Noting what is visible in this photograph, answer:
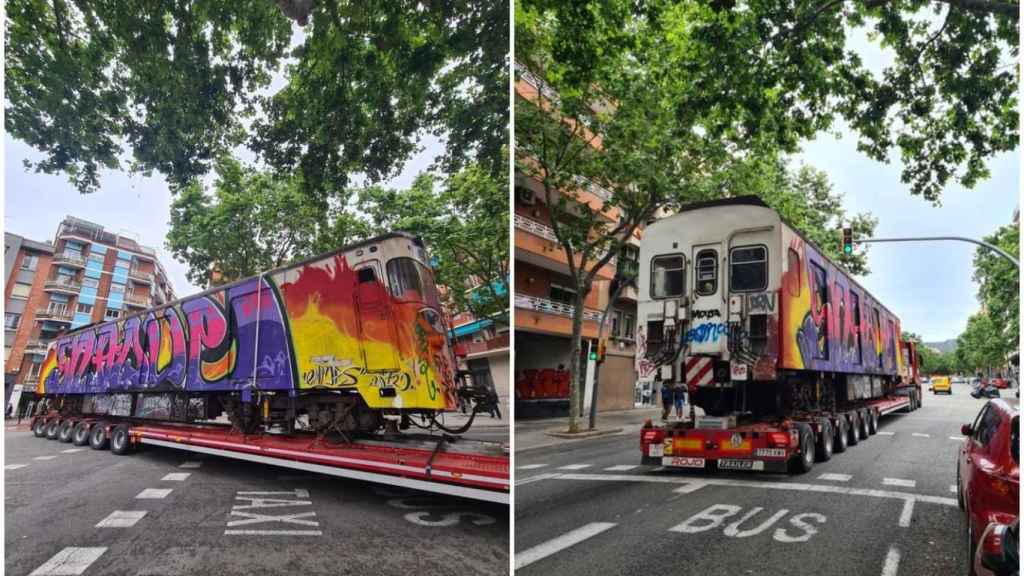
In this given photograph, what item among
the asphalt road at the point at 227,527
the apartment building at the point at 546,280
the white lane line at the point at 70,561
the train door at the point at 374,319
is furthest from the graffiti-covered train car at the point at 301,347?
the apartment building at the point at 546,280

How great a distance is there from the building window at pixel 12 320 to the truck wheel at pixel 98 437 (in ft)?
23.9

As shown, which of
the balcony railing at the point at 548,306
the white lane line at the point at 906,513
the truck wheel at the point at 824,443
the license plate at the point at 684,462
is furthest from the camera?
the balcony railing at the point at 548,306

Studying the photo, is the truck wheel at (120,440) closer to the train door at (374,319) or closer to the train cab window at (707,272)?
the train door at (374,319)

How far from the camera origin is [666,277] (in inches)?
325

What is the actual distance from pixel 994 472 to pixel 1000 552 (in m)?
0.96

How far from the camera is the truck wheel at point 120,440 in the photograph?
9.41 meters

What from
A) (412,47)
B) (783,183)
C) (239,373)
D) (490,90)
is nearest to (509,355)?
(490,90)

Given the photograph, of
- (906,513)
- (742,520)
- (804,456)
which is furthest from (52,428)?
(804,456)

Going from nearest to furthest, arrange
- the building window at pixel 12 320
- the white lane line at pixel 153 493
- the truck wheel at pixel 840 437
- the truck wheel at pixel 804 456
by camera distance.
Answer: the building window at pixel 12 320, the white lane line at pixel 153 493, the truck wheel at pixel 804 456, the truck wheel at pixel 840 437

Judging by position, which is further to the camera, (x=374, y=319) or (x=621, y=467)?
(x=621, y=467)

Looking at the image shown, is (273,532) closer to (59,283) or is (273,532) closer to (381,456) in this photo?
(381,456)

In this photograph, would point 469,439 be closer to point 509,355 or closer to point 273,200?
point 509,355

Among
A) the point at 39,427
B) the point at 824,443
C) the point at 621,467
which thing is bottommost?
the point at 621,467

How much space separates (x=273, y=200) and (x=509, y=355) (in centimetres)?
200
